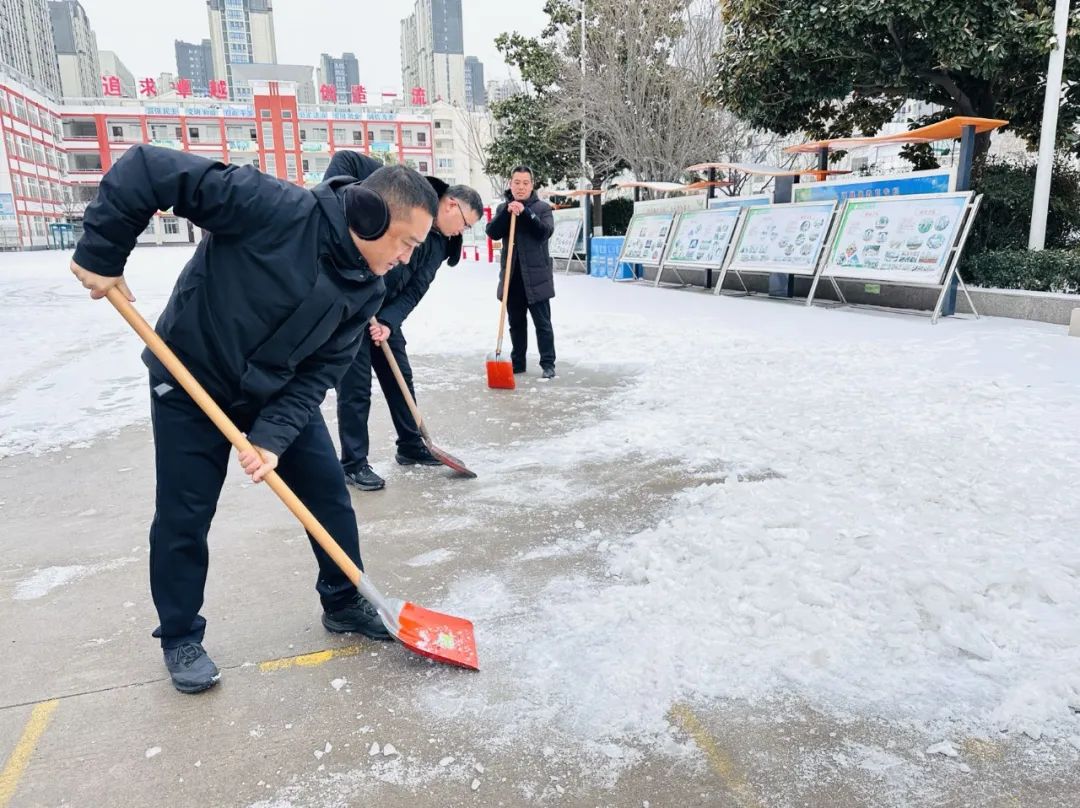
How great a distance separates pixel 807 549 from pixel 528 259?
4001mm

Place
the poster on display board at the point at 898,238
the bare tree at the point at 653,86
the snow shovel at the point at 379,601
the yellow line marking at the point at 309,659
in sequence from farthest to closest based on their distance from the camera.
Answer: the bare tree at the point at 653,86 < the poster on display board at the point at 898,238 < the yellow line marking at the point at 309,659 < the snow shovel at the point at 379,601

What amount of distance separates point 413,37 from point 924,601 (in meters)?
179

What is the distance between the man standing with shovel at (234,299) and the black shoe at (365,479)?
5.37ft

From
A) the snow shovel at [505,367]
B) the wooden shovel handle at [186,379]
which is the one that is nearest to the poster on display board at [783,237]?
the snow shovel at [505,367]

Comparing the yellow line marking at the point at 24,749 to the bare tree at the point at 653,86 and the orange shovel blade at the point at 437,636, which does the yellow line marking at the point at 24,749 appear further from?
the bare tree at the point at 653,86

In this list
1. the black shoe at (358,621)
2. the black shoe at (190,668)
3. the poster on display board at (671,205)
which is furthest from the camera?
the poster on display board at (671,205)

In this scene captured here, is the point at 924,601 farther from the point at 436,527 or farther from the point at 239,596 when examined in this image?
the point at 239,596

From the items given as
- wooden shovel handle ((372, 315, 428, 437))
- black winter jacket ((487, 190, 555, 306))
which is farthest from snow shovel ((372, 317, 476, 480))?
black winter jacket ((487, 190, 555, 306))

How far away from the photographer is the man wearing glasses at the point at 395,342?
3.77 meters

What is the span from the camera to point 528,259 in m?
6.32

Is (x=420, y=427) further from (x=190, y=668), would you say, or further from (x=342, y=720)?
(x=342, y=720)

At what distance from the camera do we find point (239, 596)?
9.31 feet

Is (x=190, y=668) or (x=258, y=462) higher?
(x=258, y=462)

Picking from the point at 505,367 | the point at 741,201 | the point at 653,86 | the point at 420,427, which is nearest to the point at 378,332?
the point at 420,427
